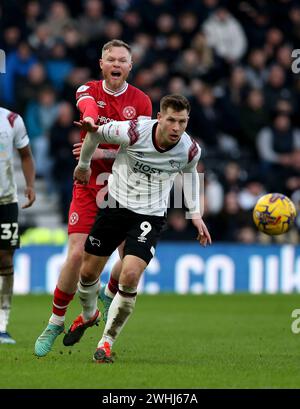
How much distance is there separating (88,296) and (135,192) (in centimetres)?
111

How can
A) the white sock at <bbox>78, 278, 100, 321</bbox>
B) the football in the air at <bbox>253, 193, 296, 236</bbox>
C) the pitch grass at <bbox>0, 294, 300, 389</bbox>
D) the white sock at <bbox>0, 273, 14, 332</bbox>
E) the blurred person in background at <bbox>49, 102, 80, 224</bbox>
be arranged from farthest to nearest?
the blurred person in background at <bbox>49, 102, 80, 224</bbox> → the white sock at <bbox>0, 273, 14, 332</bbox> → the football in the air at <bbox>253, 193, 296, 236</bbox> → the white sock at <bbox>78, 278, 100, 321</bbox> → the pitch grass at <bbox>0, 294, 300, 389</bbox>

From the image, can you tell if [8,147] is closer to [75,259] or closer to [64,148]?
[75,259]

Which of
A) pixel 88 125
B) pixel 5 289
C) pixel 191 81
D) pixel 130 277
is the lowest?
pixel 5 289

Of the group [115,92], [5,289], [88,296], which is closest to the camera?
[88,296]

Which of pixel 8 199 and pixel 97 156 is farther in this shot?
pixel 8 199

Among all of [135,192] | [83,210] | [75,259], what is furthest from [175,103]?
[75,259]

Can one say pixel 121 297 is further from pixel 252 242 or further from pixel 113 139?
pixel 252 242

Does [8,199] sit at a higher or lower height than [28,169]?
lower

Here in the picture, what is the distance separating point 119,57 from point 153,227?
5.26 feet

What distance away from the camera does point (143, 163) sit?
8.88 meters

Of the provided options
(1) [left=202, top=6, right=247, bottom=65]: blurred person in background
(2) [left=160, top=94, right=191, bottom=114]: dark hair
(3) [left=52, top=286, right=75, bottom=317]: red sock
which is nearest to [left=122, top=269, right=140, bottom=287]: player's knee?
(3) [left=52, top=286, right=75, bottom=317]: red sock

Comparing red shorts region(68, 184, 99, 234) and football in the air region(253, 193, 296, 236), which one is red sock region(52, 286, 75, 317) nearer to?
red shorts region(68, 184, 99, 234)

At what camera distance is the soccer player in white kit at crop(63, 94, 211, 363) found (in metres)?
8.61

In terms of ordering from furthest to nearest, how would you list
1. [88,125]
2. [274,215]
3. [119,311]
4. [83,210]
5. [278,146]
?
[278,146] < [274,215] < [83,210] < [119,311] < [88,125]
